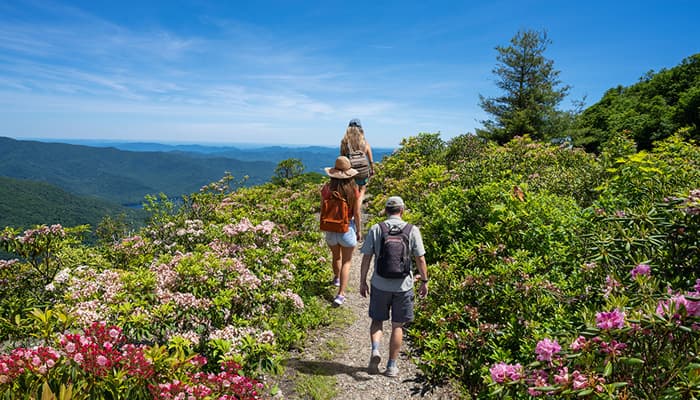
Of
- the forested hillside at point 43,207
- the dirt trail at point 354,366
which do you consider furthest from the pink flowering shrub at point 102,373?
the forested hillside at point 43,207

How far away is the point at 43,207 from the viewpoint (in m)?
154

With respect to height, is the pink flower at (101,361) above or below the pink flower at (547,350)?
below

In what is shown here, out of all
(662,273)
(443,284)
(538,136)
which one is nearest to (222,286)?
(443,284)

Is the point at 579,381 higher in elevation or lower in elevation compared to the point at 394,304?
higher

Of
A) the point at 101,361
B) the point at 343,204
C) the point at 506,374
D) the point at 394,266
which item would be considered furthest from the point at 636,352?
the point at 343,204

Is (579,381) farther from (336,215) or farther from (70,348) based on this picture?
(336,215)

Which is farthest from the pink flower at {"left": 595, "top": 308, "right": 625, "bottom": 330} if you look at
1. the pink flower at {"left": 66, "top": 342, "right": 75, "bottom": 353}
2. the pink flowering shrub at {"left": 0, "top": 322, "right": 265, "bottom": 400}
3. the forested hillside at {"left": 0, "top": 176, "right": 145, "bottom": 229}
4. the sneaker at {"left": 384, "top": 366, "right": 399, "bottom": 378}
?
the forested hillside at {"left": 0, "top": 176, "right": 145, "bottom": 229}

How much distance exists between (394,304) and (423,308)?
1.54 metres

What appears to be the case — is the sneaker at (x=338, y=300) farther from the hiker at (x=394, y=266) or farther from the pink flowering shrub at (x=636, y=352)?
the pink flowering shrub at (x=636, y=352)

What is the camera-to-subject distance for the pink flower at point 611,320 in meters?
2.29

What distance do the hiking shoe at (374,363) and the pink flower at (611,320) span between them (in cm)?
265

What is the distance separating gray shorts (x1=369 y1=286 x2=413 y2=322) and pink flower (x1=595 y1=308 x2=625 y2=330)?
81.0 inches

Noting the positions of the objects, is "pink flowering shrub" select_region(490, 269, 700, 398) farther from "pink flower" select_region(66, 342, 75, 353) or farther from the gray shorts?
"pink flower" select_region(66, 342, 75, 353)

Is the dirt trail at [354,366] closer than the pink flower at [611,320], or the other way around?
the pink flower at [611,320]
